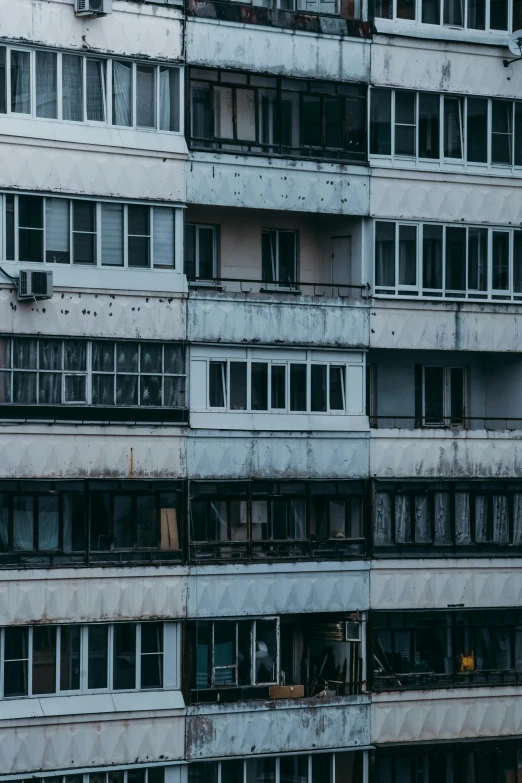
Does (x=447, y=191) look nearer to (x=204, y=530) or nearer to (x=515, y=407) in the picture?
(x=515, y=407)

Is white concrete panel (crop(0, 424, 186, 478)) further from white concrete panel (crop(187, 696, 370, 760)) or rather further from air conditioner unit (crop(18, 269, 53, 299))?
white concrete panel (crop(187, 696, 370, 760))

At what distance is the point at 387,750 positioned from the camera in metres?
40.5

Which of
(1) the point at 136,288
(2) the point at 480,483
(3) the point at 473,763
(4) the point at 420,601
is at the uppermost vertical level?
(1) the point at 136,288

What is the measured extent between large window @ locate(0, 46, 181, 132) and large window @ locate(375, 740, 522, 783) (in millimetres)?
15013

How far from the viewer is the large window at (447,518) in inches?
1617

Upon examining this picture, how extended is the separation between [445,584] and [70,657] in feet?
29.5

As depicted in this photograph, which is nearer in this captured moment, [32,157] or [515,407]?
[32,157]

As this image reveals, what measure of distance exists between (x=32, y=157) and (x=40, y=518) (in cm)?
753

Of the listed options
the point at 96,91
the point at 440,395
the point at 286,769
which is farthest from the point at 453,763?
the point at 96,91

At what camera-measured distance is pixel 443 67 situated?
41594mm

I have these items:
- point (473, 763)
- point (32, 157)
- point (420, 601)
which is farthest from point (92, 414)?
point (473, 763)

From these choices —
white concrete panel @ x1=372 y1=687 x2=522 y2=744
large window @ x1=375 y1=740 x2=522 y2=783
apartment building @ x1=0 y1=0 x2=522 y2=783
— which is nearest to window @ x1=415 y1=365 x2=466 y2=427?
apartment building @ x1=0 y1=0 x2=522 y2=783

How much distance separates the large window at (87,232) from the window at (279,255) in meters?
3.33

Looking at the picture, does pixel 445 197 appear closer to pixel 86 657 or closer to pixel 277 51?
pixel 277 51
